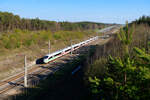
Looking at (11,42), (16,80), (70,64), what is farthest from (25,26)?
(16,80)

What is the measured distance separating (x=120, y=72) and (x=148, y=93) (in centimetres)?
122

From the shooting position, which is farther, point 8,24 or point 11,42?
point 8,24

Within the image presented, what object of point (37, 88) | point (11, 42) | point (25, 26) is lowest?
point (37, 88)

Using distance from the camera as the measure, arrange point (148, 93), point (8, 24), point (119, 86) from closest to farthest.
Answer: point (148, 93)
point (119, 86)
point (8, 24)

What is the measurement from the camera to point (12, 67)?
22.5m

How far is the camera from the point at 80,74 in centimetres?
2147

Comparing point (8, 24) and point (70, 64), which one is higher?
point (8, 24)

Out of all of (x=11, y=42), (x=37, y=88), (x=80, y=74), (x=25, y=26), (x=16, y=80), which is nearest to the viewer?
(x=37, y=88)

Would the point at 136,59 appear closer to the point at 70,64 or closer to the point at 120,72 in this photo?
the point at 120,72

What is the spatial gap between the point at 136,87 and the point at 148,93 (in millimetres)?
445

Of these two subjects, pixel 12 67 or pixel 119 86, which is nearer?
pixel 119 86

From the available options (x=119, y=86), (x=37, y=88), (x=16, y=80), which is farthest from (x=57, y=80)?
(x=119, y=86)

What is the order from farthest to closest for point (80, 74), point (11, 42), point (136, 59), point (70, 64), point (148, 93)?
point (11, 42)
point (70, 64)
point (80, 74)
point (136, 59)
point (148, 93)

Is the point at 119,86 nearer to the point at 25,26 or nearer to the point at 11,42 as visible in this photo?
the point at 11,42
